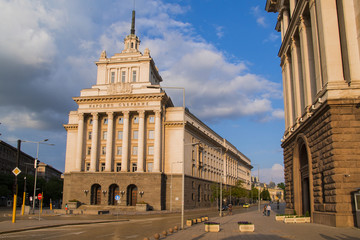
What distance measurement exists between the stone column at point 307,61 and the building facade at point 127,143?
1384 inches

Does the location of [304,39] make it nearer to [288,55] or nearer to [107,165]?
[288,55]

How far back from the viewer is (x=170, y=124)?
69.6 metres

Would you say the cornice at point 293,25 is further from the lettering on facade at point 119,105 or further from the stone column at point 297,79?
the lettering on facade at point 119,105

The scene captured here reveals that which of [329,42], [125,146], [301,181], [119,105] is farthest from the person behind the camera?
[119,105]

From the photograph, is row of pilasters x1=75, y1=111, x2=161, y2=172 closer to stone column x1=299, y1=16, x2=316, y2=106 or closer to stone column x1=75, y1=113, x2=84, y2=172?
stone column x1=75, y1=113, x2=84, y2=172

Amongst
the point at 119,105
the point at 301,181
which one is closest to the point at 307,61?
the point at 301,181

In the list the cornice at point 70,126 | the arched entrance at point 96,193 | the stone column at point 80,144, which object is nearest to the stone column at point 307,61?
the arched entrance at point 96,193

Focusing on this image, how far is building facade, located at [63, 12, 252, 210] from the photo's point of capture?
64875mm

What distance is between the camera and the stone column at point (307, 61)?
31188mm

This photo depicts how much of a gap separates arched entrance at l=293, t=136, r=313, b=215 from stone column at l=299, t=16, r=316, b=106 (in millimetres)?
4717

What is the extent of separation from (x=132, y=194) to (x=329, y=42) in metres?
49.5

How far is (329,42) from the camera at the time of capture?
26016 millimetres

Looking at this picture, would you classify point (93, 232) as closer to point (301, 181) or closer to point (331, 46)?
point (301, 181)

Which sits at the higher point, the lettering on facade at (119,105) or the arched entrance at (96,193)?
the lettering on facade at (119,105)
